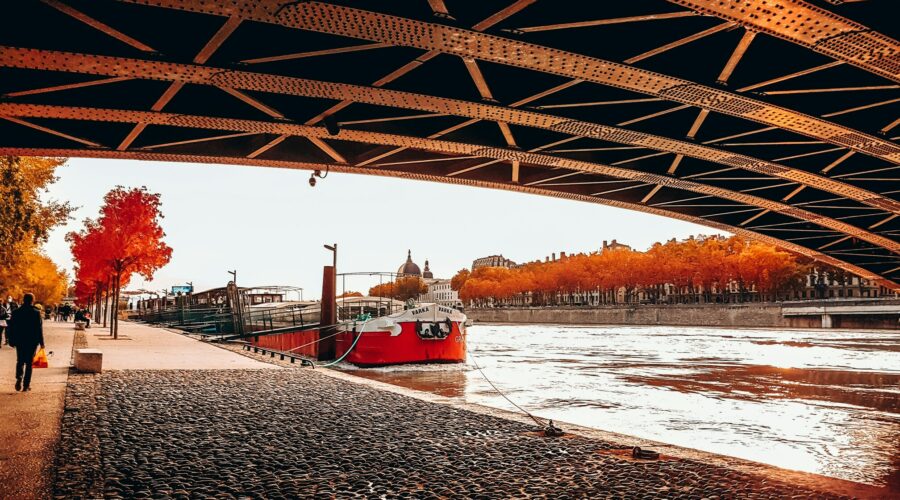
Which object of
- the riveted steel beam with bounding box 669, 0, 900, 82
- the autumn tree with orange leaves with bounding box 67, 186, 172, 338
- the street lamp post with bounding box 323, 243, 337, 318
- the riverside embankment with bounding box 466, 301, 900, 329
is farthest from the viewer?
the riverside embankment with bounding box 466, 301, 900, 329

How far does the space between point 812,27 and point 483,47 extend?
3959 millimetres

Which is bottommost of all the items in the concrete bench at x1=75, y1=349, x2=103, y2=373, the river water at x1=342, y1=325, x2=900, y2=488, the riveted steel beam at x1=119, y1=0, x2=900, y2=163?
the river water at x1=342, y1=325, x2=900, y2=488

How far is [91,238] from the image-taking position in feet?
132

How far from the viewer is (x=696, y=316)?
85.9 meters

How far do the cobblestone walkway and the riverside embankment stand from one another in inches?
2741

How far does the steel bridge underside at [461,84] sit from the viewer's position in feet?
26.8

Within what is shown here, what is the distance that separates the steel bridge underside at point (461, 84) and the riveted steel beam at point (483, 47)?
1.1 inches

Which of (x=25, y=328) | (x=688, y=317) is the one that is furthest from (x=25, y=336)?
(x=688, y=317)

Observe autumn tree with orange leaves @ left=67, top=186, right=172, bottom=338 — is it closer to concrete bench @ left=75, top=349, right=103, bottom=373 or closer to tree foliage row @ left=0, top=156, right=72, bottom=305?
tree foliage row @ left=0, top=156, right=72, bottom=305

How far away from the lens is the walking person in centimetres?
1128

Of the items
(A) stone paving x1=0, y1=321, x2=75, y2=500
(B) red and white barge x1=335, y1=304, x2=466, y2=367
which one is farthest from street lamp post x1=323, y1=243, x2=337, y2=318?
(A) stone paving x1=0, y1=321, x2=75, y2=500

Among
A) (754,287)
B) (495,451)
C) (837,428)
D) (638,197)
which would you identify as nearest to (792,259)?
(754,287)

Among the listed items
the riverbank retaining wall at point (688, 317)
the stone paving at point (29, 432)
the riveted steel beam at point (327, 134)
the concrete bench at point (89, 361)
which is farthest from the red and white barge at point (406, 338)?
the riverbank retaining wall at point (688, 317)

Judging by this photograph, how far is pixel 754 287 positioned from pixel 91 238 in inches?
3459
